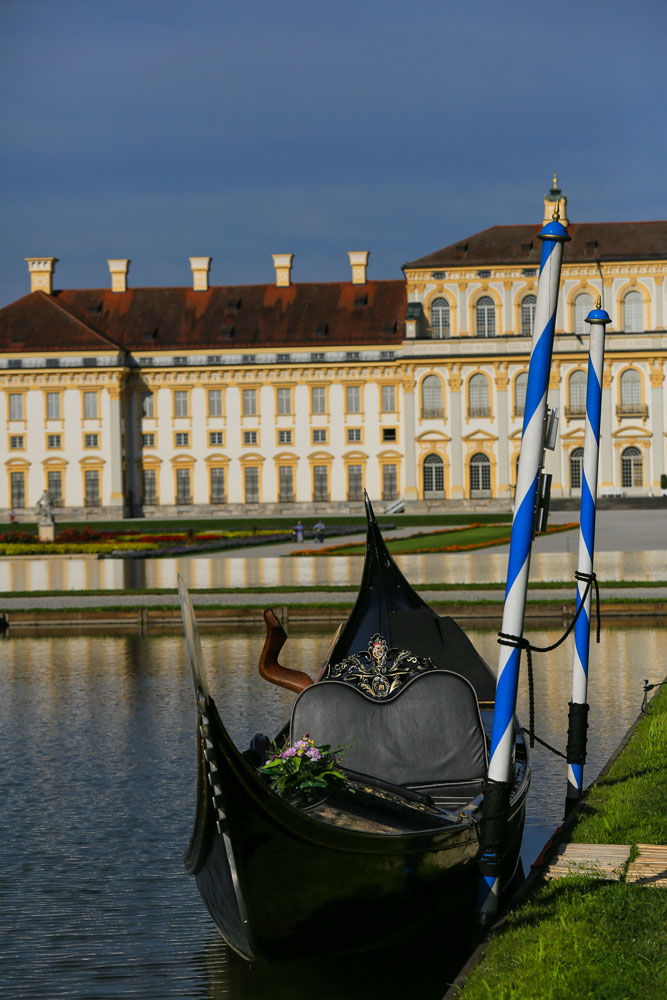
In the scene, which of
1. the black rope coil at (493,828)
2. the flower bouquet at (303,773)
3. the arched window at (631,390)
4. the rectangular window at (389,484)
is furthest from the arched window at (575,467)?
the flower bouquet at (303,773)

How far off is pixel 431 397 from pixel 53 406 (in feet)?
73.9

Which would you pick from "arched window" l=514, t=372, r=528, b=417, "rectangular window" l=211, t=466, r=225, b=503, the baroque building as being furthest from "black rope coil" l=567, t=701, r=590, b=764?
"rectangular window" l=211, t=466, r=225, b=503

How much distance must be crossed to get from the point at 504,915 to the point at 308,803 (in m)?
1.14

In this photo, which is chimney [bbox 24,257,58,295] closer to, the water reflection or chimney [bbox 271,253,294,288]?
chimney [bbox 271,253,294,288]

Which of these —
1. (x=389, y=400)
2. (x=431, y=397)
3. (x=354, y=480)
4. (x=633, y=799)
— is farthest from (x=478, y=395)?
(x=633, y=799)

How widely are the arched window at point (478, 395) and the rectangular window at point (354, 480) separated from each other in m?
7.47

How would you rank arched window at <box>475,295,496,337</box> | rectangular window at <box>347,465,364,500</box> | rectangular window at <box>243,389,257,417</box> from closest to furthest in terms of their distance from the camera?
arched window at <box>475,295,496,337</box>, rectangular window at <box>347,465,364,500</box>, rectangular window at <box>243,389,257,417</box>

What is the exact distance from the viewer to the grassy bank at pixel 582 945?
557 cm

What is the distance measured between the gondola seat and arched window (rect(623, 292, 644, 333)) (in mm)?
70886

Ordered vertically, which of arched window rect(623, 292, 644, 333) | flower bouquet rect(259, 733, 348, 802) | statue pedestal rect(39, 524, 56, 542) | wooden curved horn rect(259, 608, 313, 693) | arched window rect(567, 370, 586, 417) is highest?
arched window rect(623, 292, 644, 333)

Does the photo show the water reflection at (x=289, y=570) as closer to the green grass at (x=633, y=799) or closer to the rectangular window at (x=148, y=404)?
the green grass at (x=633, y=799)

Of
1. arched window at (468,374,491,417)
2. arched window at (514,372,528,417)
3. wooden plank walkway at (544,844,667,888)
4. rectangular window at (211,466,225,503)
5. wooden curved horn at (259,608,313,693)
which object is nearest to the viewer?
wooden plank walkway at (544,844,667,888)

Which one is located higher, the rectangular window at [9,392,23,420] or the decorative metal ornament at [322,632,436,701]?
the rectangular window at [9,392,23,420]

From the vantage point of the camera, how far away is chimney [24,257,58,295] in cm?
8169
